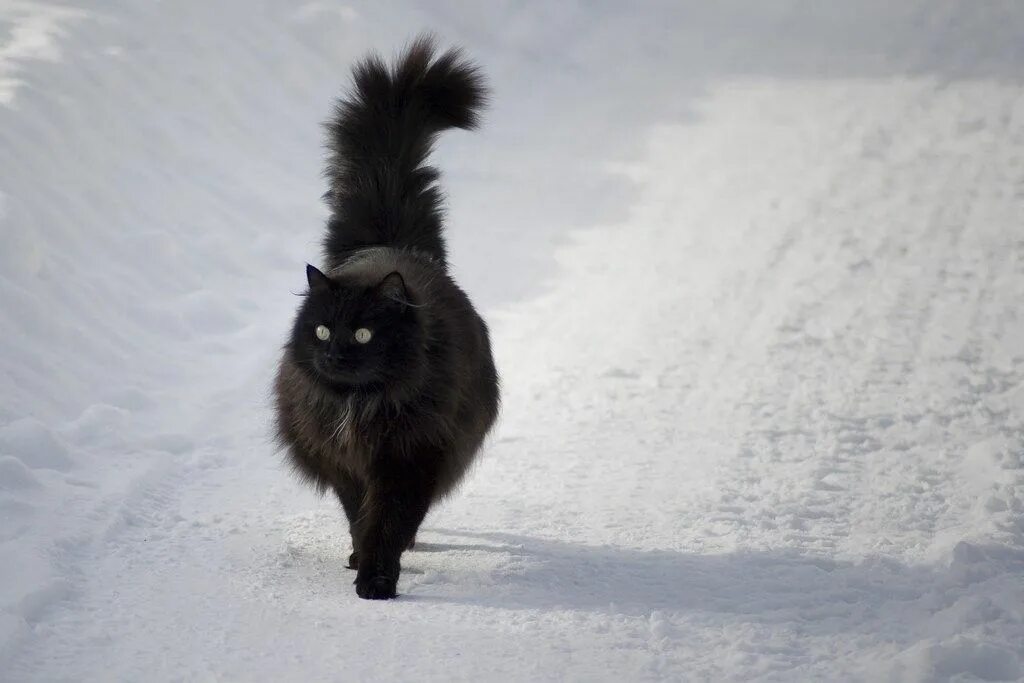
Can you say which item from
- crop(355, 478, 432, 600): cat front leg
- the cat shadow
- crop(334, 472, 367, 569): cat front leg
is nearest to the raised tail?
crop(334, 472, 367, 569): cat front leg

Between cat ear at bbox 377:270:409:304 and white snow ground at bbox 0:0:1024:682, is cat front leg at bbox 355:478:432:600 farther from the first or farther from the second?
cat ear at bbox 377:270:409:304

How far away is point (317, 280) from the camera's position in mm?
3973

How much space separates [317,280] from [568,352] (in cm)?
335

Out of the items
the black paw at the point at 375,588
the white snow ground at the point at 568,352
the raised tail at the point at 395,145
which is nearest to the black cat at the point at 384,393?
the black paw at the point at 375,588

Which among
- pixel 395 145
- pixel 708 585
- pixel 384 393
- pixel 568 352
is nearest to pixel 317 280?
pixel 384 393

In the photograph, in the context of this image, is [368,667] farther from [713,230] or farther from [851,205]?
[851,205]

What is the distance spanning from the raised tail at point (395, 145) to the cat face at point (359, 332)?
0.95m

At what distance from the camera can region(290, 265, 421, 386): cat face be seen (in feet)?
12.7

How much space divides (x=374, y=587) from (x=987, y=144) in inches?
337

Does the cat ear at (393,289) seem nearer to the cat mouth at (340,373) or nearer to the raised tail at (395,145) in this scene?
the cat mouth at (340,373)

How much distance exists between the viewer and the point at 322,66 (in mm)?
11516

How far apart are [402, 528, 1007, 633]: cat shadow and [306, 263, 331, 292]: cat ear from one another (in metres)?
1.18

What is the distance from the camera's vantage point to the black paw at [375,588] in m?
3.76

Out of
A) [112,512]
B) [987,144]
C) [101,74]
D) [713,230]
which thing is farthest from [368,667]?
[987,144]
